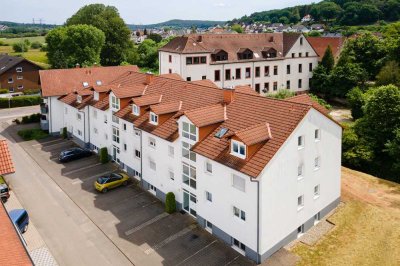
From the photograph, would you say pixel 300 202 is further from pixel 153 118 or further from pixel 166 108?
pixel 153 118

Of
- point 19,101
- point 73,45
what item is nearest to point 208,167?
point 19,101

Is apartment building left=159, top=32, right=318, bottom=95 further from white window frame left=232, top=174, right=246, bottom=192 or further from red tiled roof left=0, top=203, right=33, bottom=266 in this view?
red tiled roof left=0, top=203, right=33, bottom=266

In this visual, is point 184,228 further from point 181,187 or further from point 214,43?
point 214,43

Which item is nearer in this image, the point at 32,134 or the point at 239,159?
the point at 239,159

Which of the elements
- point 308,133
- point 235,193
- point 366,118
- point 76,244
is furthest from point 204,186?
point 366,118

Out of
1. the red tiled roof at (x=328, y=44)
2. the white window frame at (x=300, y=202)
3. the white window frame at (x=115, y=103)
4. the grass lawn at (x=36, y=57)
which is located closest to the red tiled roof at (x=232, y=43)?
the red tiled roof at (x=328, y=44)

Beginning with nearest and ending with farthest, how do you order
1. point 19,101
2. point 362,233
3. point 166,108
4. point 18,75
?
point 362,233 → point 166,108 → point 19,101 → point 18,75

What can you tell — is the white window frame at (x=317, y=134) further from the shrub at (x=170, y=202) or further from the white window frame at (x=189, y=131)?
the shrub at (x=170, y=202)
